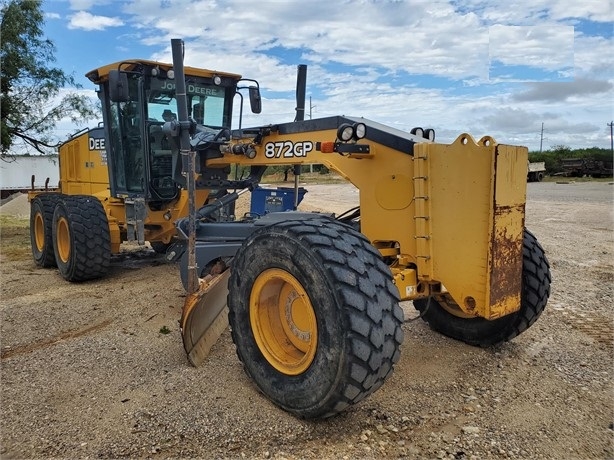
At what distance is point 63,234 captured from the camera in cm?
737

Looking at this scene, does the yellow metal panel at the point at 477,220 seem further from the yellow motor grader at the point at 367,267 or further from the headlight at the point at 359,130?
the headlight at the point at 359,130

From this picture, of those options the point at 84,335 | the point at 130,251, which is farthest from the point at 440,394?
the point at 130,251

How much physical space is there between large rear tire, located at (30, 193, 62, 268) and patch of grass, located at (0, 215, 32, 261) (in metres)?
0.88

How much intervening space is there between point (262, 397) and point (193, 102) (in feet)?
14.7

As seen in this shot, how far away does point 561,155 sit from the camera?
4438cm

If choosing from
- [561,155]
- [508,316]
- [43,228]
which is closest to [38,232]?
[43,228]

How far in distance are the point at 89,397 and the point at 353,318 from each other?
6.27 ft

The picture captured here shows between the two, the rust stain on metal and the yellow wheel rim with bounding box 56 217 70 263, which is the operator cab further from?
the rust stain on metal

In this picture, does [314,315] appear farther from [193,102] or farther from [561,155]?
[561,155]

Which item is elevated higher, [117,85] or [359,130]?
[117,85]

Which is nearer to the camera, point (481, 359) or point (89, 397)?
point (89, 397)

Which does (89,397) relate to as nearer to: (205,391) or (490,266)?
(205,391)

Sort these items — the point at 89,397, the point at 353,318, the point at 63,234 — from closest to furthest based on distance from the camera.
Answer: the point at 353,318
the point at 89,397
the point at 63,234

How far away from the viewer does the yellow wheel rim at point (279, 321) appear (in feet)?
11.5
